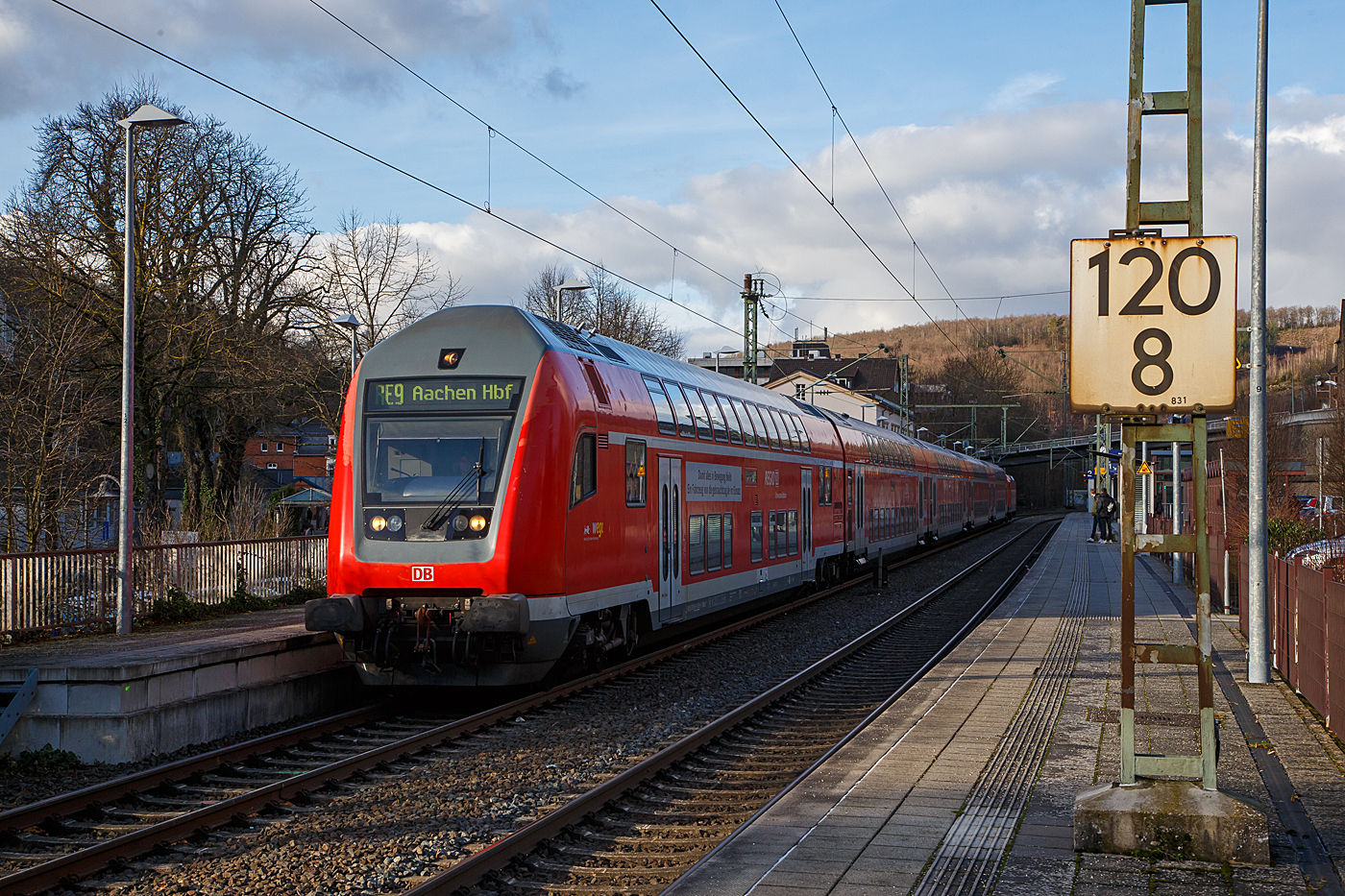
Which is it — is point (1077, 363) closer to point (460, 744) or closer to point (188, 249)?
point (460, 744)

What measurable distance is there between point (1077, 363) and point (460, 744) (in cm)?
591

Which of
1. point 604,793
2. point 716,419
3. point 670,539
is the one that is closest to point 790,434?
point 716,419

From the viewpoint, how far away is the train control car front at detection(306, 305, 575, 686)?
10906 millimetres

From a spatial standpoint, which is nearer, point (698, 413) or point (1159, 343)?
point (1159, 343)

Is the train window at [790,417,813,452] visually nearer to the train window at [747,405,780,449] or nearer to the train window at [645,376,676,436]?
the train window at [747,405,780,449]

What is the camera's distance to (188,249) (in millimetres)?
30516

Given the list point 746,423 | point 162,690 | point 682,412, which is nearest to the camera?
point 162,690

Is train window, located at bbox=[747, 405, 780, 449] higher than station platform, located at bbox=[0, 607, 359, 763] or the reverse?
higher

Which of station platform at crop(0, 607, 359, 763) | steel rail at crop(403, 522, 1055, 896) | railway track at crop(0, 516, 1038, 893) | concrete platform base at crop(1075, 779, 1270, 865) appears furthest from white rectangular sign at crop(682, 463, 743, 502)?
concrete platform base at crop(1075, 779, 1270, 865)

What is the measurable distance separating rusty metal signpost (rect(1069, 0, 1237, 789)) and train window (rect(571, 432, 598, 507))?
240 inches

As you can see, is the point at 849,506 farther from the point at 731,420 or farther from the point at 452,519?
the point at 452,519

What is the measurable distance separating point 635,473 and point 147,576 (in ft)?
23.0

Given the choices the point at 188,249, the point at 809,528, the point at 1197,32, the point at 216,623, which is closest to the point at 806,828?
the point at 1197,32

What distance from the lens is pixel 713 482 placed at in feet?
54.3
